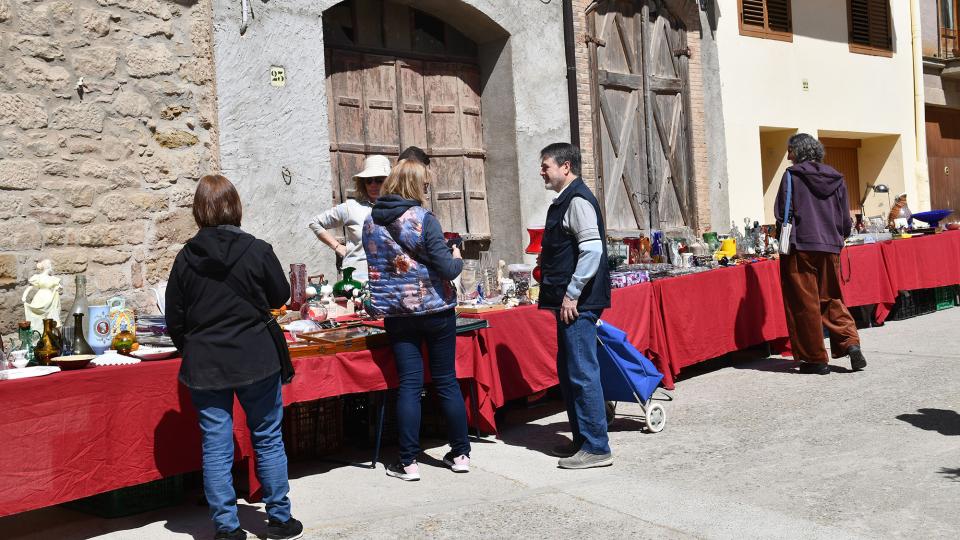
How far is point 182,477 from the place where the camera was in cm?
529

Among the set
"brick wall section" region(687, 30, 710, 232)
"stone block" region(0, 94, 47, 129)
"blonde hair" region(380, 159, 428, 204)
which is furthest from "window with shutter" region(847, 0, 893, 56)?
"stone block" region(0, 94, 47, 129)

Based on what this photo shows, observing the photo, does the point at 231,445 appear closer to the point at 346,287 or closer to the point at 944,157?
the point at 346,287

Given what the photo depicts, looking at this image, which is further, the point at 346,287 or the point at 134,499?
the point at 346,287

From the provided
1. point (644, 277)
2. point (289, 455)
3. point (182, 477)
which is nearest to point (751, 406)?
point (644, 277)

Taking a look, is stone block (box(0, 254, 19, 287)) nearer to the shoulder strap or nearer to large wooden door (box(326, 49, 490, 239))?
large wooden door (box(326, 49, 490, 239))

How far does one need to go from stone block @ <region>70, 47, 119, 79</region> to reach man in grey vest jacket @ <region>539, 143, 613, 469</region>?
3.65m

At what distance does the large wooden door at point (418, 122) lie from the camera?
9.59 m

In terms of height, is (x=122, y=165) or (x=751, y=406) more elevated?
(x=122, y=165)

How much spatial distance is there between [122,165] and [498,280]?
9.71 feet

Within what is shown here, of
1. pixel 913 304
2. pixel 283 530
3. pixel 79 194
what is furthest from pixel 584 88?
pixel 283 530

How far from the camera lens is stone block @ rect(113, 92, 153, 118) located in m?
7.38

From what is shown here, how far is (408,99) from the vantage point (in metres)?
10.2

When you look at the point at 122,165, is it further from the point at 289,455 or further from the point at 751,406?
the point at 751,406

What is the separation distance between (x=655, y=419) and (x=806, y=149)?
3.00m
